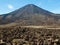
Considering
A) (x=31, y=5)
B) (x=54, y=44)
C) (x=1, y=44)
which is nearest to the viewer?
(x=1, y=44)

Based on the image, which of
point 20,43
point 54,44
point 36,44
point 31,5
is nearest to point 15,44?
point 20,43

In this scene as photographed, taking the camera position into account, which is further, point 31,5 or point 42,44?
point 31,5

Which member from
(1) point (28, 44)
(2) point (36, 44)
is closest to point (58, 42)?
(2) point (36, 44)

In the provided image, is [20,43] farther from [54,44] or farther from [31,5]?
[31,5]

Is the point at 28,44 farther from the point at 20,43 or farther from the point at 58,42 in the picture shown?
the point at 58,42

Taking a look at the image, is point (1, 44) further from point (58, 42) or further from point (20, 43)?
point (58, 42)

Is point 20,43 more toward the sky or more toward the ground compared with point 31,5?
more toward the ground

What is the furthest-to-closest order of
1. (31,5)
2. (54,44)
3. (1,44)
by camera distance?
(31,5) < (54,44) < (1,44)

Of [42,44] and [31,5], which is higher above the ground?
[31,5]

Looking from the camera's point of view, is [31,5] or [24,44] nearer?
[24,44]
